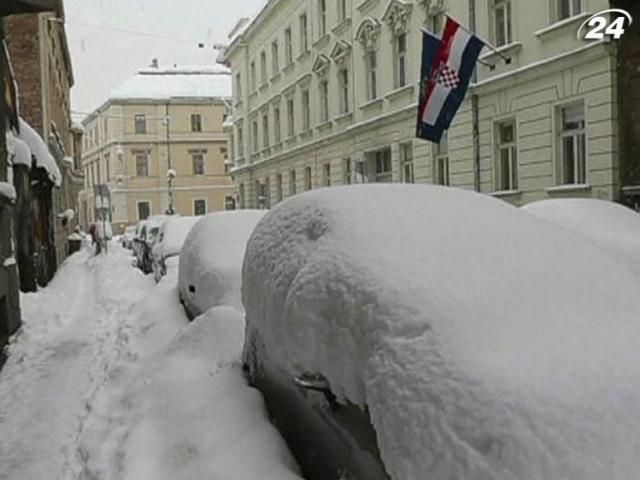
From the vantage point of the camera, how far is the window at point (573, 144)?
1521cm

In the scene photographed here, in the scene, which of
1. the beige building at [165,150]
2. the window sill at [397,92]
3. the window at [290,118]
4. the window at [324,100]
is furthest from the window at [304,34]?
the beige building at [165,150]

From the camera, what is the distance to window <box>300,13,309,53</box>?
31.2 metres

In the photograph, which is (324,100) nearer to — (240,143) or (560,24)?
(560,24)

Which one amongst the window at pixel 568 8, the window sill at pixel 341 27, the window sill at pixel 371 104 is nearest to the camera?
the window at pixel 568 8

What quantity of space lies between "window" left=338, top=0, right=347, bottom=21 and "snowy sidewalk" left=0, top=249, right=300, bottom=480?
19610 millimetres

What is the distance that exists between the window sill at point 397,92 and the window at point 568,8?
6307 millimetres

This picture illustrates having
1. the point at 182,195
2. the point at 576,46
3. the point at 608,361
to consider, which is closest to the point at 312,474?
the point at 608,361

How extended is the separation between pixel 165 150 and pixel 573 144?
171ft

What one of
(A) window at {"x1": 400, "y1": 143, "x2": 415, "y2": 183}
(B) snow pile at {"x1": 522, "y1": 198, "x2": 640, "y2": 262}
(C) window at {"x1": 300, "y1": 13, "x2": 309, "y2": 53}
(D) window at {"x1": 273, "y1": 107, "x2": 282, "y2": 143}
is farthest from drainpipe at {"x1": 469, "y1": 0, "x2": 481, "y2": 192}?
(D) window at {"x1": 273, "y1": 107, "x2": 282, "y2": 143}

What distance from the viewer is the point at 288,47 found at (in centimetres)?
3378

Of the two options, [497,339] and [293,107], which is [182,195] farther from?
[497,339]

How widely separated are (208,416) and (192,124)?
62694 mm

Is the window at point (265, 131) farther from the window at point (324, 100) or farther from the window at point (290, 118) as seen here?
the window at point (324, 100)

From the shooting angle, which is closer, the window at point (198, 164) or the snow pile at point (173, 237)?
the snow pile at point (173, 237)
